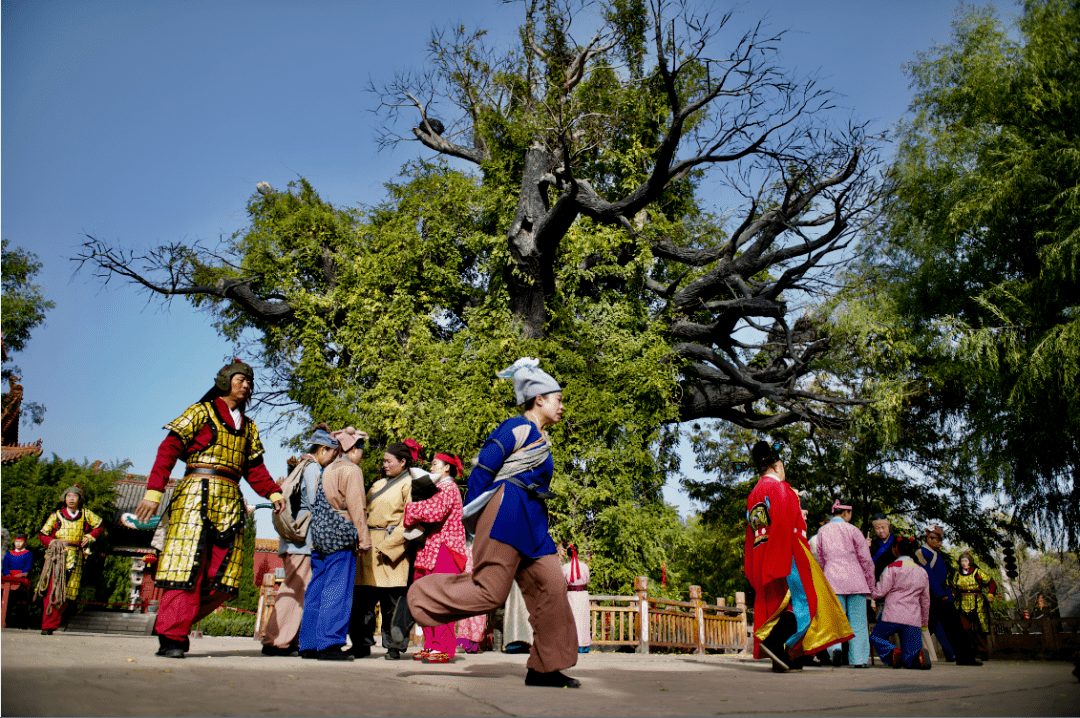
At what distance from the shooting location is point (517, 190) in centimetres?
1753

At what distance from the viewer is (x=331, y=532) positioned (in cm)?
639

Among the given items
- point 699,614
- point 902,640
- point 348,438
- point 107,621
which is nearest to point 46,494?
point 107,621

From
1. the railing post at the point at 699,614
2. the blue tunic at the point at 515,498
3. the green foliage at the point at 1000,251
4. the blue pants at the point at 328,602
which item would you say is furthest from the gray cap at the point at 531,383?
the green foliage at the point at 1000,251

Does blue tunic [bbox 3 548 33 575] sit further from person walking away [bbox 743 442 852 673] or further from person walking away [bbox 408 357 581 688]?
person walking away [bbox 743 442 852 673]

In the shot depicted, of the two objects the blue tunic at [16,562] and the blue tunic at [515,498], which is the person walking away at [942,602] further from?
the blue tunic at [16,562]

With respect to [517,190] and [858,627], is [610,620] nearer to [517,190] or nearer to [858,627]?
[858,627]

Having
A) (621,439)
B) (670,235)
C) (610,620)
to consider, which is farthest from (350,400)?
(670,235)

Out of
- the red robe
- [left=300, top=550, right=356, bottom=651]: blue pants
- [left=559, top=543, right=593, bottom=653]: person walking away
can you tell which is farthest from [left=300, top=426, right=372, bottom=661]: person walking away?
[left=559, top=543, right=593, bottom=653]: person walking away

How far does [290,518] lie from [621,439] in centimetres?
865

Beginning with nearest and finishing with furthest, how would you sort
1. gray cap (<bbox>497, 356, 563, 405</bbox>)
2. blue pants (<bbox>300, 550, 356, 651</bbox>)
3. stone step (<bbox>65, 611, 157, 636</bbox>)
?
gray cap (<bbox>497, 356, 563, 405</bbox>)
blue pants (<bbox>300, 550, 356, 651</bbox>)
stone step (<bbox>65, 611, 157, 636</bbox>)

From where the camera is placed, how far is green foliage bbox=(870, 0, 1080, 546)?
42.8 feet

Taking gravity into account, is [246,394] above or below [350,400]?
below

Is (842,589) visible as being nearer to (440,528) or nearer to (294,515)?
(440,528)

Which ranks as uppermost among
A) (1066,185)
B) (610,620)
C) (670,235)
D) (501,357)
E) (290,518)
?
(670,235)
